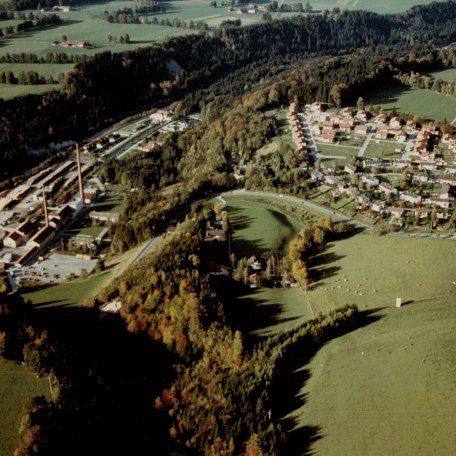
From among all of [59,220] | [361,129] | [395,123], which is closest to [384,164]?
[361,129]

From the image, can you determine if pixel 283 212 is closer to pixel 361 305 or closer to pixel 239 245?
pixel 239 245

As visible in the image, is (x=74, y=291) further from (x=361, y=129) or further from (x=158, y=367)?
(x=361, y=129)

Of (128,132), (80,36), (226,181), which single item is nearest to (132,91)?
(128,132)

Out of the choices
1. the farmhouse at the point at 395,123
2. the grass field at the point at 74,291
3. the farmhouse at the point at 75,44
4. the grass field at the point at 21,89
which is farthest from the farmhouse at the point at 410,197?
the farmhouse at the point at 75,44

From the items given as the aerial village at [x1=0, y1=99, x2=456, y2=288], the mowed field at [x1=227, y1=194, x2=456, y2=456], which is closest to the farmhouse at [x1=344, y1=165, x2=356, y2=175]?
the aerial village at [x1=0, y1=99, x2=456, y2=288]

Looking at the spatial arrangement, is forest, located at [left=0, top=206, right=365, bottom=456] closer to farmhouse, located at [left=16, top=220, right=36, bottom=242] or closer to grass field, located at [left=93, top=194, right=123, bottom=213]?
farmhouse, located at [left=16, top=220, right=36, bottom=242]

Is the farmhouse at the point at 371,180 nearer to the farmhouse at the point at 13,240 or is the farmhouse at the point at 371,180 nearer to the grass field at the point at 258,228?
the grass field at the point at 258,228
